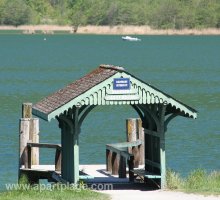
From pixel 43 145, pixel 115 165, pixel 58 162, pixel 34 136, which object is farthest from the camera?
pixel 34 136

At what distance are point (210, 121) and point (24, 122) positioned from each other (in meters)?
18.5

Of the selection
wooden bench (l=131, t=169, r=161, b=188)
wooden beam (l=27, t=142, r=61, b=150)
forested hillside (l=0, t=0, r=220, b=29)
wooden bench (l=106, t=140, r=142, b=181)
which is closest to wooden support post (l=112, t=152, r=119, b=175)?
wooden bench (l=106, t=140, r=142, b=181)

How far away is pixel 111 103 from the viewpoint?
21344 millimetres

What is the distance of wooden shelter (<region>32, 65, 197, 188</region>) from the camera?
69.7 feet

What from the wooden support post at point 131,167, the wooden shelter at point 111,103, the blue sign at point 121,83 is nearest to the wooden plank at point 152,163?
the wooden shelter at point 111,103

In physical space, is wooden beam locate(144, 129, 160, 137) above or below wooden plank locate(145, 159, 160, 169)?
above

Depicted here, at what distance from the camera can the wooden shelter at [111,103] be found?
21234 millimetres

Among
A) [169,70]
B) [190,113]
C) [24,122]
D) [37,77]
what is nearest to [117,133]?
[24,122]

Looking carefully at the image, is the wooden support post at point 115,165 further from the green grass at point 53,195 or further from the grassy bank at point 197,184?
the green grass at point 53,195

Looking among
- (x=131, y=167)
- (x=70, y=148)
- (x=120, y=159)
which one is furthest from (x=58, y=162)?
(x=70, y=148)

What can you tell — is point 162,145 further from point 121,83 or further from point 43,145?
point 43,145

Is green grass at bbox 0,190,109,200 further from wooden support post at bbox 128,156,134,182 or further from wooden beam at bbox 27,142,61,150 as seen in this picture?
wooden beam at bbox 27,142,61,150

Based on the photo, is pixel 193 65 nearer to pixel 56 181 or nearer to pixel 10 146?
pixel 10 146

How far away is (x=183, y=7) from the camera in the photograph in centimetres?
19550
